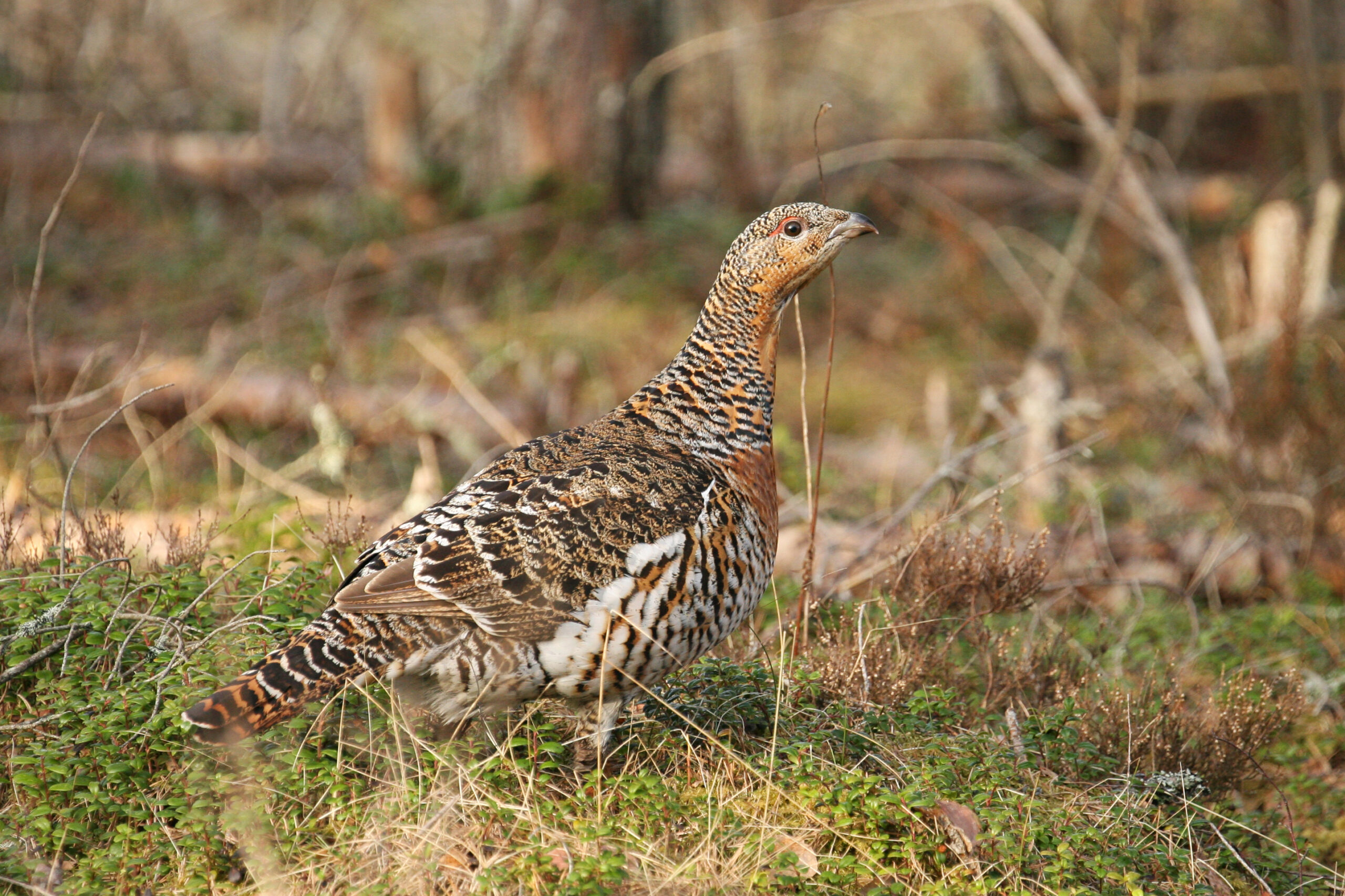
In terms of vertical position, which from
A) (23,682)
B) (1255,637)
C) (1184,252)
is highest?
(1184,252)

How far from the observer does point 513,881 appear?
3.01 metres

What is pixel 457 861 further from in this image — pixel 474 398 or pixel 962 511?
pixel 474 398

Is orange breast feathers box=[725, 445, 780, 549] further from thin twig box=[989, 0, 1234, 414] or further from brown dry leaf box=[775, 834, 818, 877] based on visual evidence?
thin twig box=[989, 0, 1234, 414]

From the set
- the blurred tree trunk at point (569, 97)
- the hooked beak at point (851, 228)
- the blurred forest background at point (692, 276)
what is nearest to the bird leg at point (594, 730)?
the blurred forest background at point (692, 276)

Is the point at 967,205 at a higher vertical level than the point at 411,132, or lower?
lower

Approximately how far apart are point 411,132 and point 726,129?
3240mm

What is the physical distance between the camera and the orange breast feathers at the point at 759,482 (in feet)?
12.8

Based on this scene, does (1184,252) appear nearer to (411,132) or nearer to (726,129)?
(726,129)

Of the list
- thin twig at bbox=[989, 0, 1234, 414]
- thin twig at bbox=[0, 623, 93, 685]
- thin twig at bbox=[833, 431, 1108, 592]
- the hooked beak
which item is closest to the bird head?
the hooked beak

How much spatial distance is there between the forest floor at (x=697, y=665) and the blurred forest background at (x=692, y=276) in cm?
5

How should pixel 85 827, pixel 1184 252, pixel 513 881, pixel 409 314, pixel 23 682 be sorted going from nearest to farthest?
pixel 513 881 < pixel 85 827 < pixel 23 682 < pixel 1184 252 < pixel 409 314

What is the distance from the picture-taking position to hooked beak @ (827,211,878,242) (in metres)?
4.17

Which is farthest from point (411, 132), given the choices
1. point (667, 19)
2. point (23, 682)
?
point (23, 682)

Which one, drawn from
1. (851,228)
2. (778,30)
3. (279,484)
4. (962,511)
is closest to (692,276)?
(778,30)
